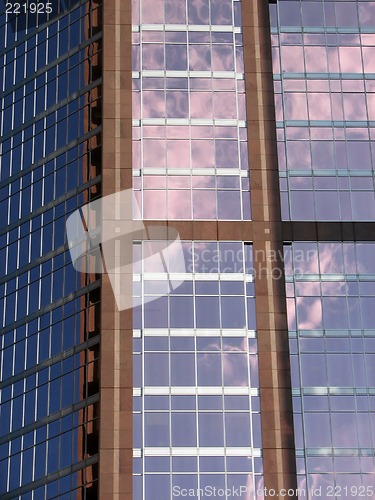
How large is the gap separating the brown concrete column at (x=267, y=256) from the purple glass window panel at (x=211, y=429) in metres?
2.63

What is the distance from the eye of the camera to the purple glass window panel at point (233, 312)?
90625 millimetres

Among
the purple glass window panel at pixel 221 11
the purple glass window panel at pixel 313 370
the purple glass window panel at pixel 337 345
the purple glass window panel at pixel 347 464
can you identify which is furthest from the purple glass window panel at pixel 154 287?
the purple glass window panel at pixel 221 11

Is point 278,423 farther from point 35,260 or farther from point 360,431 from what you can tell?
point 35,260

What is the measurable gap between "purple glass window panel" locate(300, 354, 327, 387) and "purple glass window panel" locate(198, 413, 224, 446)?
5987mm

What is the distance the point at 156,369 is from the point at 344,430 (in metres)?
11.9

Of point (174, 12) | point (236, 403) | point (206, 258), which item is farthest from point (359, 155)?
point (236, 403)

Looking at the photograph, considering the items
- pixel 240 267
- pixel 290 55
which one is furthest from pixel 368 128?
pixel 240 267

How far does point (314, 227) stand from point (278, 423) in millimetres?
13771

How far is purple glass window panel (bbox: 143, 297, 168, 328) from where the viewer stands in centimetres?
9025

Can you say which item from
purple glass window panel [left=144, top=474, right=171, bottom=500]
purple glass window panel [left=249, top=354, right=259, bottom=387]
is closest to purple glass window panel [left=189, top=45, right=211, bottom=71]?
purple glass window panel [left=249, top=354, right=259, bottom=387]

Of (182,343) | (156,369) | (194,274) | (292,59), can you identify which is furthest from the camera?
(292,59)

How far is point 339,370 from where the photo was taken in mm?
89938

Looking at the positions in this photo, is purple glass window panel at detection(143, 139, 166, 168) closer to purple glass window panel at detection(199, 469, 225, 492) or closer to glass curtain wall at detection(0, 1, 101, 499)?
glass curtain wall at detection(0, 1, 101, 499)
